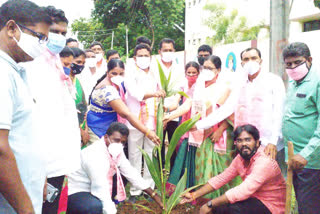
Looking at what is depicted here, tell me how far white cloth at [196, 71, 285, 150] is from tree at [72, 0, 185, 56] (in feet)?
55.5

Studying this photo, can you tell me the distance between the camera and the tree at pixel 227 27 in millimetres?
19550

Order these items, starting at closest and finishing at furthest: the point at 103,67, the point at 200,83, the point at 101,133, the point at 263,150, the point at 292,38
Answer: the point at 263,150
the point at 101,133
the point at 200,83
the point at 103,67
the point at 292,38

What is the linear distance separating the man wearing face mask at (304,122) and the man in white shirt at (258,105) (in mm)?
395

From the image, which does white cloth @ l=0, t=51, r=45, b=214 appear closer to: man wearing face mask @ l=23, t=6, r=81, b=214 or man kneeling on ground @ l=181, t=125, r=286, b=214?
man wearing face mask @ l=23, t=6, r=81, b=214

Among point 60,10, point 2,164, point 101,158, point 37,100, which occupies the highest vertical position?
point 60,10

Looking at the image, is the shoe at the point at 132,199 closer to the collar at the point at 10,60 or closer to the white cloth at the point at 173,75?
the white cloth at the point at 173,75

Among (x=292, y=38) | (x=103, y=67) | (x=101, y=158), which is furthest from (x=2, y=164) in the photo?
(x=292, y=38)

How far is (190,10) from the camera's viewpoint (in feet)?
87.2

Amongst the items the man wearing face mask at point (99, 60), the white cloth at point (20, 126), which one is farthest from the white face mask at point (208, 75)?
the white cloth at point (20, 126)

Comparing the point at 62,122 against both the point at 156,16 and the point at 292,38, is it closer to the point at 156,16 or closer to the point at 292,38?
the point at 292,38

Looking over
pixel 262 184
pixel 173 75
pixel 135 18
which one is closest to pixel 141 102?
pixel 173 75

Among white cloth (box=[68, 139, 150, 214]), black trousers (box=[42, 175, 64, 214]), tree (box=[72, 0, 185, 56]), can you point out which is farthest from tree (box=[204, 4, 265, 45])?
black trousers (box=[42, 175, 64, 214])

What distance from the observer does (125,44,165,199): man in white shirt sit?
140 inches

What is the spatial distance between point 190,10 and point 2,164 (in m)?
26.7
